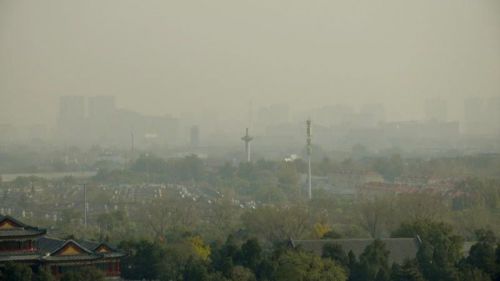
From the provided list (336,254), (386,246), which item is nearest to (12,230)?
(336,254)

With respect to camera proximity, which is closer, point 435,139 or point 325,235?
point 325,235

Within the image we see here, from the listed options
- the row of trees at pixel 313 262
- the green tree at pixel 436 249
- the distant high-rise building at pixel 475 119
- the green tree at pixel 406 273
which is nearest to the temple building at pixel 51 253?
the row of trees at pixel 313 262

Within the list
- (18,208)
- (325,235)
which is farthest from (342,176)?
(325,235)

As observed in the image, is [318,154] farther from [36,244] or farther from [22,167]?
[36,244]

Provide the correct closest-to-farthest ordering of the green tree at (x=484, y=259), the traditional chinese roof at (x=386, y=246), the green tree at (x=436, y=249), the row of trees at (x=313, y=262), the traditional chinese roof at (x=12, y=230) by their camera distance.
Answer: the row of trees at (x=313, y=262), the green tree at (x=484, y=259), the green tree at (x=436, y=249), the traditional chinese roof at (x=12, y=230), the traditional chinese roof at (x=386, y=246)

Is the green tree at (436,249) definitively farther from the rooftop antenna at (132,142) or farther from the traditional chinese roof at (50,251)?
the rooftop antenna at (132,142)

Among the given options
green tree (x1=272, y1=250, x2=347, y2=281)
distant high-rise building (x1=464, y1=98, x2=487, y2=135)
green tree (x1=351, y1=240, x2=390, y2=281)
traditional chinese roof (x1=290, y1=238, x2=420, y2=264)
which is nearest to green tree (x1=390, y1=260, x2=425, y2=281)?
green tree (x1=351, y1=240, x2=390, y2=281)

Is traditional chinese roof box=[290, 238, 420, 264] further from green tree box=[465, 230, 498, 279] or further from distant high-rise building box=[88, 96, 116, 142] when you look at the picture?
distant high-rise building box=[88, 96, 116, 142]
